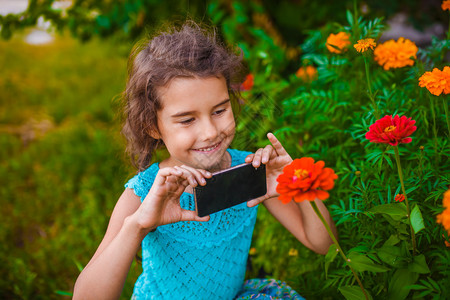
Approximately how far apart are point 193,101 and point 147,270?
29.1 inches

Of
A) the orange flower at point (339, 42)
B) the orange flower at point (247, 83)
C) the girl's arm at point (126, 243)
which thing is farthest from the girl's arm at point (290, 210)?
the orange flower at point (247, 83)

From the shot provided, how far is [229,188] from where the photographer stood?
118 cm

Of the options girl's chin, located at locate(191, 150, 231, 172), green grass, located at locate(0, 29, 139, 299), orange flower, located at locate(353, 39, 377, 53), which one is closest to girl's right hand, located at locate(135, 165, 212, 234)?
girl's chin, located at locate(191, 150, 231, 172)

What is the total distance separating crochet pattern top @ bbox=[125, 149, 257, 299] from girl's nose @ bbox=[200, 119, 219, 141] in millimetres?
282

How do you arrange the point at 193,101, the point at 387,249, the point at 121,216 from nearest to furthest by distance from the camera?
the point at 387,249
the point at 193,101
the point at 121,216

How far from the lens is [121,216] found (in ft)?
4.52

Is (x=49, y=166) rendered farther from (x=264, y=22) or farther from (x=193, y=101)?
(x=193, y=101)

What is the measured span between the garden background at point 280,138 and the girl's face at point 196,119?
49 cm

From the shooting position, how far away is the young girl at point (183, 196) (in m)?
1.23

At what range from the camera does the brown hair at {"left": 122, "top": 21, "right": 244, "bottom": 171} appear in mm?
1318

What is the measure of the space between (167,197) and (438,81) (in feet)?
Result: 3.04

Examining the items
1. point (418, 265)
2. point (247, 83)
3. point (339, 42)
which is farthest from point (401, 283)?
point (247, 83)

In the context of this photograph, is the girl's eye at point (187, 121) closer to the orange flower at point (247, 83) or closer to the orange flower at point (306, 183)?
the orange flower at point (306, 183)

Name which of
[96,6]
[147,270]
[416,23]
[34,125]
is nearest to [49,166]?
[34,125]
